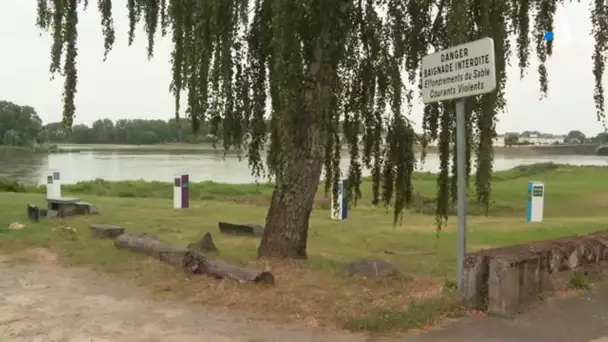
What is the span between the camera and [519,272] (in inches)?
213

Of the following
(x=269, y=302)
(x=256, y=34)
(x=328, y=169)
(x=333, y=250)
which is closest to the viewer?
(x=269, y=302)

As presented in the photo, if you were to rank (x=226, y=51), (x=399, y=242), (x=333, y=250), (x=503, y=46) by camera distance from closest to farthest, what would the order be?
(x=503, y=46) → (x=226, y=51) → (x=333, y=250) → (x=399, y=242)

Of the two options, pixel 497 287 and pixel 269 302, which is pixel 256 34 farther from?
pixel 497 287

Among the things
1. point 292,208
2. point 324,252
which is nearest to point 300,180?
point 292,208

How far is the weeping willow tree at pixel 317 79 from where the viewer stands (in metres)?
6.50

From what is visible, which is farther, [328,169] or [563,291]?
[328,169]

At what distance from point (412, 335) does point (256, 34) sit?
4330 millimetres

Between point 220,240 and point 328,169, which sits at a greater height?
point 328,169

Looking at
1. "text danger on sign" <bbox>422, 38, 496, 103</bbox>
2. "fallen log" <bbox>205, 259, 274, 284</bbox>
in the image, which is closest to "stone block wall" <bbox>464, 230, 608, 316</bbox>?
"text danger on sign" <bbox>422, 38, 496, 103</bbox>

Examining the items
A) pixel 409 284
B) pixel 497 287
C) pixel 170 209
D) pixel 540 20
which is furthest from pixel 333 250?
pixel 170 209

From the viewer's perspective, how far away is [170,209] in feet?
60.2

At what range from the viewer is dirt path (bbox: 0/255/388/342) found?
498 centimetres

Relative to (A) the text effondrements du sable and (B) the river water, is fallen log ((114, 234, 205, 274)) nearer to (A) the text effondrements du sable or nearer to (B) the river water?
(A) the text effondrements du sable

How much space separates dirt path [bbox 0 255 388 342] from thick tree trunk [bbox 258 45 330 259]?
2.00 metres
